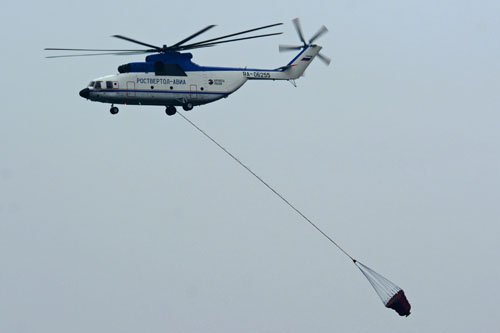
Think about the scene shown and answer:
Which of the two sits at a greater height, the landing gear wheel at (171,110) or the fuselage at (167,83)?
the fuselage at (167,83)

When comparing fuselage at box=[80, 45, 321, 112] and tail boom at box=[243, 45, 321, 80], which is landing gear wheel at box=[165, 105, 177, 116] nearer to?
fuselage at box=[80, 45, 321, 112]

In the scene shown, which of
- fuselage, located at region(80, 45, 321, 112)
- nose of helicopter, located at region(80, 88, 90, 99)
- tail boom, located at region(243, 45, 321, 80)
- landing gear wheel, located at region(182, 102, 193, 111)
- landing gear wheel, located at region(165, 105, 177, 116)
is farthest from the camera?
tail boom, located at region(243, 45, 321, 80)

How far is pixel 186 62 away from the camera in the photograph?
5228 centimetres

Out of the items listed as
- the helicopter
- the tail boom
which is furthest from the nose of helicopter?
the tail boom

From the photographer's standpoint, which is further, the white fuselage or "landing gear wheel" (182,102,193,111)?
"landing gear wheel" (182,102,193,111)

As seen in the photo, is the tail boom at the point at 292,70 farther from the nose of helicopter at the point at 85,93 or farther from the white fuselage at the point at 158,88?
the nose of helicopter at the point at 85,93

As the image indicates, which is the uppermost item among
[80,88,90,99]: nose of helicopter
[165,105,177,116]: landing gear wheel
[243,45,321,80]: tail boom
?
[243,45,321,80]: tail boom

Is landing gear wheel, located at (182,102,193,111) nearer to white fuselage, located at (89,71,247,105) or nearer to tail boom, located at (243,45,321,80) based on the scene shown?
white fuselage, located at (89,71,247,105)

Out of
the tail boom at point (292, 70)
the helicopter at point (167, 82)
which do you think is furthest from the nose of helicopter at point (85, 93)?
the tail boom at point (292, 70)

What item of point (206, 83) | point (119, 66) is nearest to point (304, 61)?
point (206, 83)

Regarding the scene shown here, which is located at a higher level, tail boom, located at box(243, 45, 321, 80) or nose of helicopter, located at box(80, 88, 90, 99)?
tail boom, located at box(243, 45, 321, 80)

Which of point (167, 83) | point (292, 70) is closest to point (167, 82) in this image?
point (167, 83)

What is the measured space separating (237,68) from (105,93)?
7.49m

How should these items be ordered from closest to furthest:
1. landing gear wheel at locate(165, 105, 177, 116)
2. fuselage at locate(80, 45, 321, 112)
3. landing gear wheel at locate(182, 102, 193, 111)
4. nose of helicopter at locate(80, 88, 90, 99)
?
nose of helicopter at locate(80, 88, 90, 99), fuselage at locate(80, 45, 321, 112), landing gear wheel at locate(182, 102, 193, 111), landing gear wheel at locate(165, 105, 177, 116)
